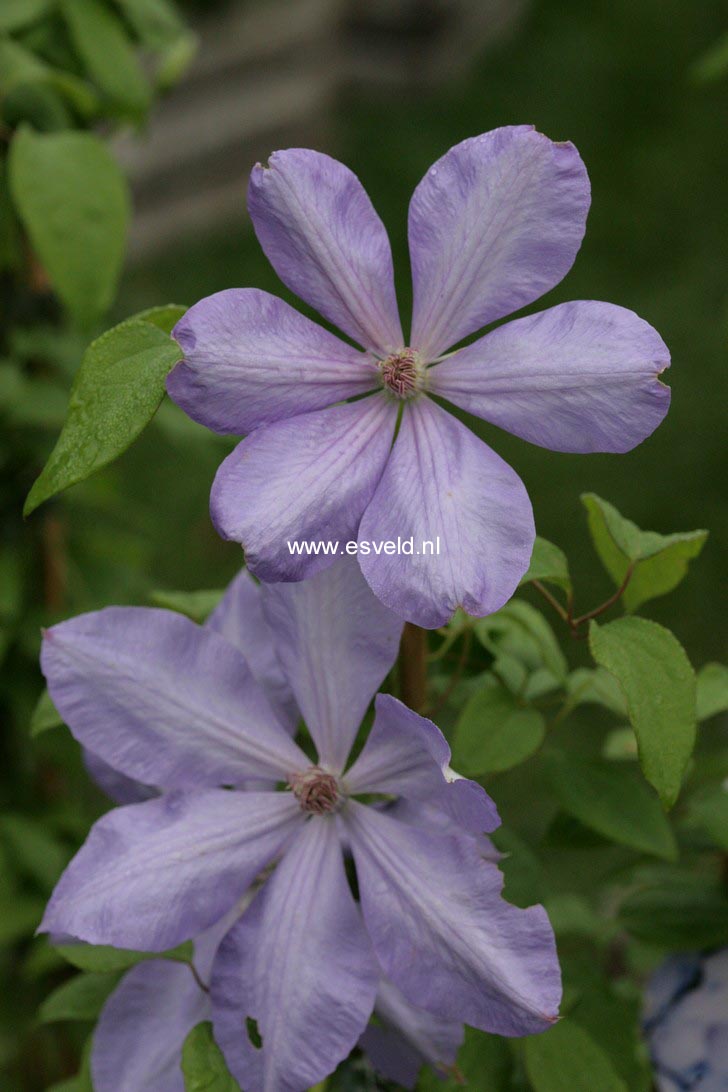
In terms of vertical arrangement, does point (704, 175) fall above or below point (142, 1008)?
above

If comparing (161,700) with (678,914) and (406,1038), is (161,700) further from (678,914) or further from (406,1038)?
(678,914)

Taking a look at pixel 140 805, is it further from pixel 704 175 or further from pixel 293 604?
pixel 704 175

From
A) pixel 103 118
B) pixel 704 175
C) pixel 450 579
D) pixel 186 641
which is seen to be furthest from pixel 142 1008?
pixel 704 175

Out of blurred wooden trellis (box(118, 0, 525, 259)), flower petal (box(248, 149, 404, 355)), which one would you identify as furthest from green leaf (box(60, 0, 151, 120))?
blurred wooden trellis (box(118, 0, 525, 259))

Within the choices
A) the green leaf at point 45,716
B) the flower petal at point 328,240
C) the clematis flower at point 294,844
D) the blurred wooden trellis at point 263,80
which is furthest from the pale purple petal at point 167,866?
the blurred wooden trellis at point 263,80

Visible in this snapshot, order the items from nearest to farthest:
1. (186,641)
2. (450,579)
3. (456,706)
Answer: (450,579) → (186,641) → (456,706)

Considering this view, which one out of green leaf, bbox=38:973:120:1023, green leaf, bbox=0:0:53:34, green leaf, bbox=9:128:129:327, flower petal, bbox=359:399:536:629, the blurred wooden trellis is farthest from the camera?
the blurred wooden trellis

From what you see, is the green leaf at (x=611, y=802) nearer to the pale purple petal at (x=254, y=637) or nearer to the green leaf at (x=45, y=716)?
the pale purple petal at (x=254, y=637)

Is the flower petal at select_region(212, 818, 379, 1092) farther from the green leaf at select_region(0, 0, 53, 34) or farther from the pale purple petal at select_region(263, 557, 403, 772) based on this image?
the green leaf at select_region(0, 0, 53, 34)
